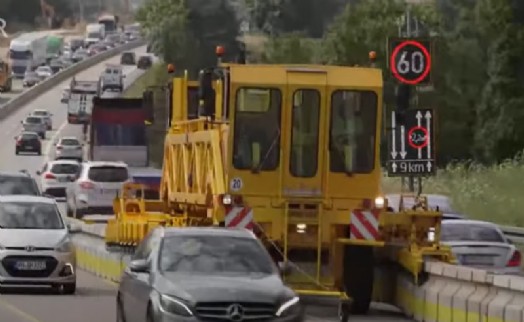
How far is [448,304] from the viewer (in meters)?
23.0

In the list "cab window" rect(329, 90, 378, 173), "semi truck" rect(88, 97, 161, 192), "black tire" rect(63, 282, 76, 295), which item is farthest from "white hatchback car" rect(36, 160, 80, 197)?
"cab window" rect(329, 90, 378, 173)

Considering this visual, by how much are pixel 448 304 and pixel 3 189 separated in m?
16.9

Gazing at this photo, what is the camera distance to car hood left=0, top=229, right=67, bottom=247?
28656 mm

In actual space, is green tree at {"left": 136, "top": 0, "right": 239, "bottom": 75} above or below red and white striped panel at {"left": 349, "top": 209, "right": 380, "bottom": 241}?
above

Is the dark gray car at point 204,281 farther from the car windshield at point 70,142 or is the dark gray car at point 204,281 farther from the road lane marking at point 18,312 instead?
the car windshield at point 70,142

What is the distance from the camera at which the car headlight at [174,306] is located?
17.4 m

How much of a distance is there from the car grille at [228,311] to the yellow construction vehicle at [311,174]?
6443 mm

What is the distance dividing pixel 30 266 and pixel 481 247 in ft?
24.7

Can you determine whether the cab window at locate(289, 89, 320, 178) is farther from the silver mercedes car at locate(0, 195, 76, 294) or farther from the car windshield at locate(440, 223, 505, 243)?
the silver mercedes car at locate(0, 195, 76, 294)

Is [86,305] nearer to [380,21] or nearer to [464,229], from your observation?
[464,229]

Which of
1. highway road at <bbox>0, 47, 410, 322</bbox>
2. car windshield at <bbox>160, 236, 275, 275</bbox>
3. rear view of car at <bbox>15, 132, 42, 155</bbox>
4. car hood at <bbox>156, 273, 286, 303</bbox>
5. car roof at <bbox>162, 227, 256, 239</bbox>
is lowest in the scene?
highway road at <bbox>0, 47, 410, 322</bbox>

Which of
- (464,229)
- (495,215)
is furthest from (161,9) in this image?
(464,229)

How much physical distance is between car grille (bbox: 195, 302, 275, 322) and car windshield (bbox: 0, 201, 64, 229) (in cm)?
1265

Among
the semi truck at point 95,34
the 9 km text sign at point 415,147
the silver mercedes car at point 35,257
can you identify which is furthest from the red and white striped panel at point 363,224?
the semi truck at point 95,34
